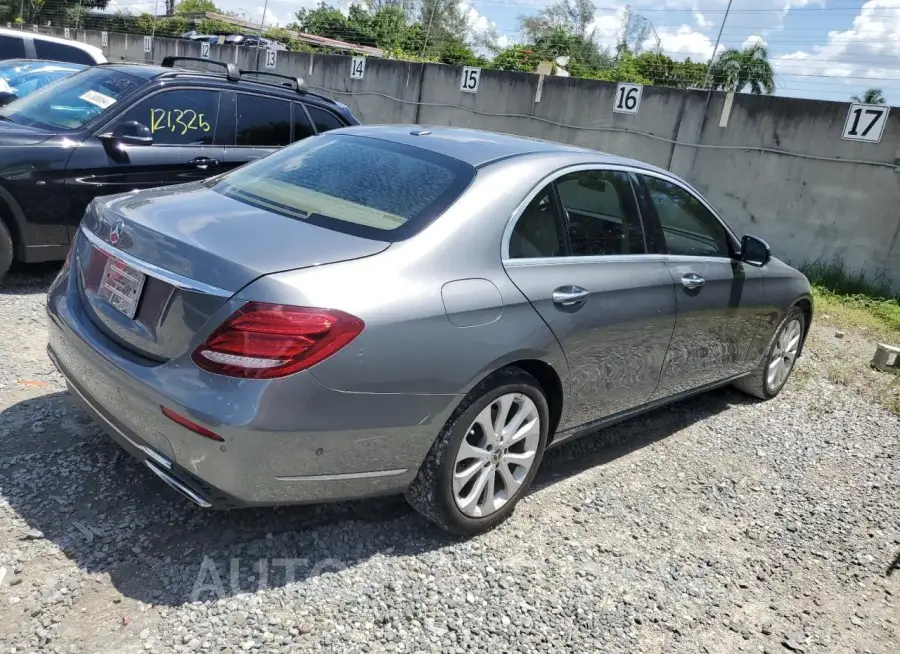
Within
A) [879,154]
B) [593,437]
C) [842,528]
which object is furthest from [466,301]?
[879,154]

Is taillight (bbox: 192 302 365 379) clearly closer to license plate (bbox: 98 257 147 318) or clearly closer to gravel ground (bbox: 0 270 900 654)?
license plate (bbox: 98 257 147 318)

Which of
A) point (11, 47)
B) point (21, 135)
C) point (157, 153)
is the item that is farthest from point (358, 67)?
point (21, 135)

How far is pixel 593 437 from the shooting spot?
14.8 ft

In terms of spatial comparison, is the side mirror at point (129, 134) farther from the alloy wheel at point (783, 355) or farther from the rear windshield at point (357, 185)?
the alloy wheel at point (783, 355)

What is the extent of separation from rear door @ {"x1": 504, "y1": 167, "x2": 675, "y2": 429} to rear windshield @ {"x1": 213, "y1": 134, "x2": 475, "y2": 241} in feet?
1.33

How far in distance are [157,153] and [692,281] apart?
13.4 ft

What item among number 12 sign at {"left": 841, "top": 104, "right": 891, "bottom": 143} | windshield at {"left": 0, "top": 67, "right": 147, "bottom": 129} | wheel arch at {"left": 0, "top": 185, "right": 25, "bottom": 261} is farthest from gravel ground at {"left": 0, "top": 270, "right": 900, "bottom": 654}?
number 12 sign at {"left": 841, "top": 104, "right": 891, "bottom": 143}

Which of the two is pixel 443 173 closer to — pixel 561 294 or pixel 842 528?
pixel 561 294

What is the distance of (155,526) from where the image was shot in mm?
2939

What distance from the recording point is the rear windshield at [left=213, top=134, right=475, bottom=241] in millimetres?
2930

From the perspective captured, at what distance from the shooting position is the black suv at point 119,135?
517 cm

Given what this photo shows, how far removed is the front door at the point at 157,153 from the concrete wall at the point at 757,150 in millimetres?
7313

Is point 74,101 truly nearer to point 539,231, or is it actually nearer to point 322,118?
point 322,118

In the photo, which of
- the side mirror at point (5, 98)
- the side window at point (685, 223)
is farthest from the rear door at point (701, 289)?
the side mirror at point (5, 98)
